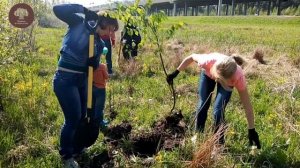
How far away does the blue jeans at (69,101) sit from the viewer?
11.8 ft

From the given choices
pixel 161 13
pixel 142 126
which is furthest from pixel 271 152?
pixel 161 13

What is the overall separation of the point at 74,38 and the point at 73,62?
0.23 meters

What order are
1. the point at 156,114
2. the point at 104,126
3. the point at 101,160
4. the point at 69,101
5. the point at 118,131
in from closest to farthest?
the point at 69,101 → the point at 101,160 → the point at 118,131 → the point at 104,126 → the point at 156,114

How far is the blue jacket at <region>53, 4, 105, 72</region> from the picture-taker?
11.5ft

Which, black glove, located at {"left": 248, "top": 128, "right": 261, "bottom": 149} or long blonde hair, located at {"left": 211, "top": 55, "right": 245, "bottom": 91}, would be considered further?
black glove, located at {"left": 248, "top": 128, "right": 261, "bottom": 149}

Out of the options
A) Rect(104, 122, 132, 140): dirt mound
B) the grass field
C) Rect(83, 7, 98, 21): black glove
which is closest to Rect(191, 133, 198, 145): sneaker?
the grass field

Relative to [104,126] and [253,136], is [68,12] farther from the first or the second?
[253,136]

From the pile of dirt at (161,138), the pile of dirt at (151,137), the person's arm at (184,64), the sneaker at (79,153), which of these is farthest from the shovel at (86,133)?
the person's arm at (184,64)

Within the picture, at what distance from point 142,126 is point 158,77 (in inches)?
123

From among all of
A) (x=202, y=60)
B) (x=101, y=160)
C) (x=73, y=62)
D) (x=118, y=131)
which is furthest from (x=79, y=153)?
(x=202, y=60)

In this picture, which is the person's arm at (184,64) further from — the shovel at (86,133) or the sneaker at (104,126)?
the sneaker at (104,126)

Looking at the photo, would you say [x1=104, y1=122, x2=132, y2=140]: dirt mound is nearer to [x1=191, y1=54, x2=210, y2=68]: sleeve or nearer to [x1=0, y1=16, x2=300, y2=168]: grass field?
[x1=0, y1=16, x2=300, y2=168]: grass field

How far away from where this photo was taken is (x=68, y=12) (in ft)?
11.4

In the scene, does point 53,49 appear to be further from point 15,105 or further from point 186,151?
point 186,151
